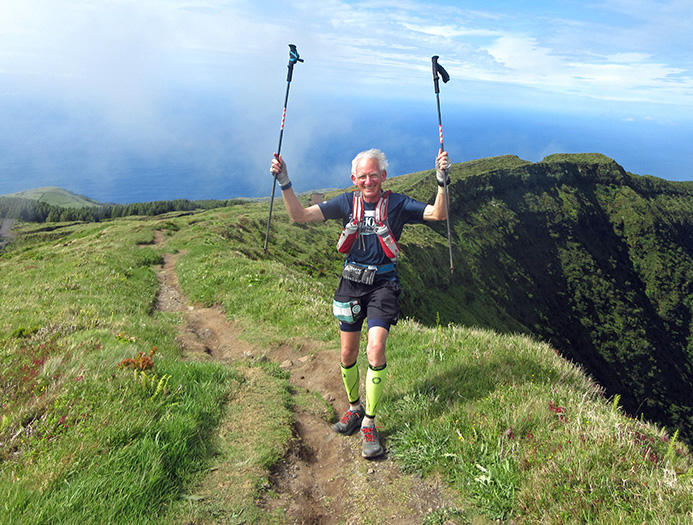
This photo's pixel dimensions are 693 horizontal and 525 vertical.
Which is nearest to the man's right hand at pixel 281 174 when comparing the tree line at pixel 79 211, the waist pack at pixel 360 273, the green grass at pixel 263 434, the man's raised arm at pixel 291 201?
the man's raised arm at pixel 291 201

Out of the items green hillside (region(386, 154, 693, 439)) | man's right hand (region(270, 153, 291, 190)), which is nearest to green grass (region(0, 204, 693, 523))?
man's right hand (region(270, 153, 291, 190))

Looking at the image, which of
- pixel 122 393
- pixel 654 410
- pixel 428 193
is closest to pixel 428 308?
pixel 428 193

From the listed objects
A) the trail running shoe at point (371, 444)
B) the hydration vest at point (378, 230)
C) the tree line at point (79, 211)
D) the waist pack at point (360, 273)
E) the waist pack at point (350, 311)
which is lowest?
the tree line at point (79, 211)

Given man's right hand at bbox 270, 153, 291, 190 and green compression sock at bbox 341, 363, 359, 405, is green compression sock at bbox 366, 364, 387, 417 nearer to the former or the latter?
green compression sock at bbox 341, 363, 359, 405

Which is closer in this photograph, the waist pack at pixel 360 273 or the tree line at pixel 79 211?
the waist pack at pixel 360 273

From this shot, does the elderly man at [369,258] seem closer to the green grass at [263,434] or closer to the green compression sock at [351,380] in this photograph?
the green compression sock at [351,380]

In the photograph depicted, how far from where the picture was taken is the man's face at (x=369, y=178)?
6.04m

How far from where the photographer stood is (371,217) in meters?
6.12

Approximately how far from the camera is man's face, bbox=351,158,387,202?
604 cm

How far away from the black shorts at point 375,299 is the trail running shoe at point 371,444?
56.9 inches

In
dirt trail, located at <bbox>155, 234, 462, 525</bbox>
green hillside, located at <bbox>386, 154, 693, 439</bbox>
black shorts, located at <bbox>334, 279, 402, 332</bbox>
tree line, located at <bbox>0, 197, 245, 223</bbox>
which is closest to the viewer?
dirt trail, located at <bbox>155, 234, 462, 525</bbox>

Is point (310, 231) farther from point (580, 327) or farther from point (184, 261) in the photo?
point (580, 327)

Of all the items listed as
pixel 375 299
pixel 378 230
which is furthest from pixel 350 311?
pixel 378 230

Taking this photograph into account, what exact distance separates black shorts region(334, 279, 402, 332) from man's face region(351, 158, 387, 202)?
4.43ft
